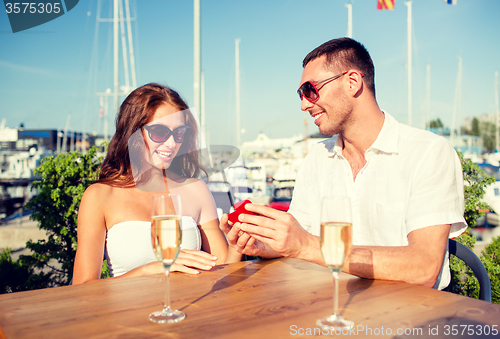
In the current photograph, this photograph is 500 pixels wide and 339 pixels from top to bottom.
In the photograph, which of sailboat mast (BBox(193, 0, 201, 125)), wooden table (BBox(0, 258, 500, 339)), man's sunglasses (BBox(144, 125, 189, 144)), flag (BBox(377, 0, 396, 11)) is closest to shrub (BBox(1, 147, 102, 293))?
man's sunglasses (BBox(144, 125, 189, 144))

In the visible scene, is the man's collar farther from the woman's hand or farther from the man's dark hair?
the woman's hand

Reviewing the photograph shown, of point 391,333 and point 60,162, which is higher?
point 60,162

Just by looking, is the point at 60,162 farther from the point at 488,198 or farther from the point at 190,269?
the point at 488,198

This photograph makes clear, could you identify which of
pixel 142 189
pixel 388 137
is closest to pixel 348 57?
pixel 388 137

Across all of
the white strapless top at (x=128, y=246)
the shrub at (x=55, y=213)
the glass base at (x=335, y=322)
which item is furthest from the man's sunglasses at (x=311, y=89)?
the shrub at (x=55, y=213)

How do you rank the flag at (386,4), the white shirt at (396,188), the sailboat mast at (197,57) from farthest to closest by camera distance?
the flag at (386,4) < the sailboat mast at (197,57) < the white shirt at (396,188)

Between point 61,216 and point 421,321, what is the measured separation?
11.2 feet

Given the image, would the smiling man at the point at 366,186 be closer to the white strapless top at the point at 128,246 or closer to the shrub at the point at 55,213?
the white strapless top at the point at 128,246

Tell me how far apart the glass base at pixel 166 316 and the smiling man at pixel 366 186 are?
46 centimetres

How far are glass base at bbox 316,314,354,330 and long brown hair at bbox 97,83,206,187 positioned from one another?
1695 millimetres

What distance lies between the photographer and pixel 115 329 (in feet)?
3.09

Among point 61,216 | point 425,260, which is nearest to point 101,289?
point 425,260

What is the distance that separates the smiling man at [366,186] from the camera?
1.45 metres

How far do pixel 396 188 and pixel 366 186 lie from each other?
18cm
